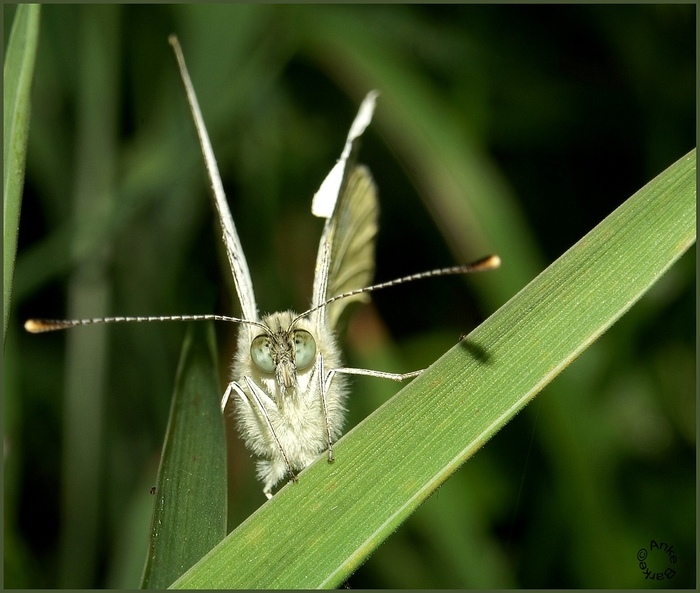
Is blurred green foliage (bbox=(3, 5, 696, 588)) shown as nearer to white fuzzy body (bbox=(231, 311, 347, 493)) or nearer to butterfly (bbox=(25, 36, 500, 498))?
butterfly (bbox=(25, 36, 500, 498))

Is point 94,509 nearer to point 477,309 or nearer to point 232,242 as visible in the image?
point 232,242

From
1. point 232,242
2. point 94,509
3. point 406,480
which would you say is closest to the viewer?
point 406,480

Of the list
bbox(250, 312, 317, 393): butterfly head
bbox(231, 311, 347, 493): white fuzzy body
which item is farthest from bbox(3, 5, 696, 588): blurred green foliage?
bbox(250, 312, 317, 393): butterfly head

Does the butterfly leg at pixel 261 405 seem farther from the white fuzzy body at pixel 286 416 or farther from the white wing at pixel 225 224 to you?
the white wing at pixel 225 224

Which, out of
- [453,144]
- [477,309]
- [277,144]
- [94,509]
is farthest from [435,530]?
[277,144]

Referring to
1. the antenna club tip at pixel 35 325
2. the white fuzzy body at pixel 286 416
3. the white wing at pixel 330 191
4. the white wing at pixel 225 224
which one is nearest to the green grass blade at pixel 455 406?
the white fuzzy body at pixel 286 416

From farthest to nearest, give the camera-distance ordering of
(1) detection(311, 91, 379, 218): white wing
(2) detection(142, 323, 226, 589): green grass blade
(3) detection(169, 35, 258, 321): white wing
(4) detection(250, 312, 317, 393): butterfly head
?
(1) detection(311, 91, 379, 218): white wing, (3) detection(169, 35, 258, 321): white wing, (4) detection(250, 312, 317, 393): butterfly head, (2) detection(142, 323, 226, 589): green grass blade
